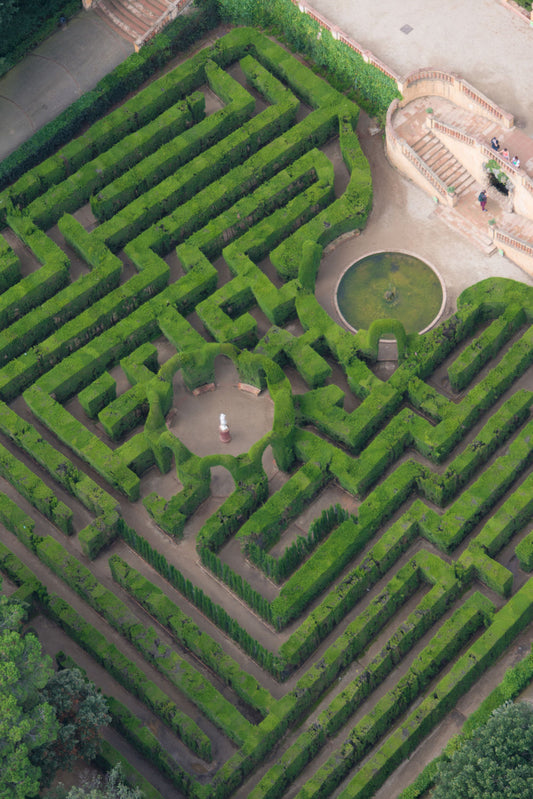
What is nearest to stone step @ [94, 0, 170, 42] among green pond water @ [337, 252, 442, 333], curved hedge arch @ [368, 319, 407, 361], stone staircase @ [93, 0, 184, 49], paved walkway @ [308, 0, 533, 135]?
stone staircase @ [93, 0, 184, 49]

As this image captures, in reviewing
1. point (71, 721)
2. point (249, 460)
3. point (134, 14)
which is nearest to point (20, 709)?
point (71, 721)

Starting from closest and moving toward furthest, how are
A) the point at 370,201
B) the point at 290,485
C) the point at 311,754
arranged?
the point at 311,754 → the point at 290,485 → the point at 370,201

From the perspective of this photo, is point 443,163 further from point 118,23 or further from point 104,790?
point 104,790

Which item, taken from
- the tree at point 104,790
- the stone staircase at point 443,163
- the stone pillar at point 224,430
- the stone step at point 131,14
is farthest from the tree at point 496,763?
the stone step at point 131,14

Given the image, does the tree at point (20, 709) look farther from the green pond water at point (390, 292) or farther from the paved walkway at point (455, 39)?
the paved walkway at point (455, 39)

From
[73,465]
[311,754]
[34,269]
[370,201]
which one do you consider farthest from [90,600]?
[370,201]

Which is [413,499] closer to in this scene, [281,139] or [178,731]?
[178,731]

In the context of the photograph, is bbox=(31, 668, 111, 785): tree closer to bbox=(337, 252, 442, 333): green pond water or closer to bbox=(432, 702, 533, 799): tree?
bbox=(432, 702, 533, 799): tree
